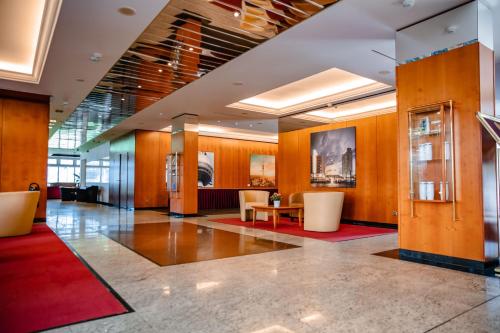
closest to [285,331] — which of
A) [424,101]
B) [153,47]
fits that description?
[424,101]

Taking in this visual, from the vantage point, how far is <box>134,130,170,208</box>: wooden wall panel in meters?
14.7

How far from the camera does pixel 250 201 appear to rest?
1025 centimetres

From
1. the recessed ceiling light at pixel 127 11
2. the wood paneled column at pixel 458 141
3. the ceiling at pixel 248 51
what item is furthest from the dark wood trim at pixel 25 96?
the wood paneled column at pixel 458 141

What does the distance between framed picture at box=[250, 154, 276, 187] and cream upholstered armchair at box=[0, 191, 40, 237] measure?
432 inches

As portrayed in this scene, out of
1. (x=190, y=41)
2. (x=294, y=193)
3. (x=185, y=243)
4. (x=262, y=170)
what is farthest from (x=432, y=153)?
(x=262, y=170)

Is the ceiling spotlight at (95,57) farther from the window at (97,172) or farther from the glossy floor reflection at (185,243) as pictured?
the window at (97,172)

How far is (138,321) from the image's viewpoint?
2.68 metres

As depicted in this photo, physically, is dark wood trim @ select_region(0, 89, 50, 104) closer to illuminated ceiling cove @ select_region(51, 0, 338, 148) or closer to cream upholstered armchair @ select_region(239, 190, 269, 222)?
illuminated ceiling cove @ select_region(51, 0, 338, 148)

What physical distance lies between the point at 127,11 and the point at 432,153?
4.81 m

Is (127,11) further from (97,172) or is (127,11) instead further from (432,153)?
(97,172)

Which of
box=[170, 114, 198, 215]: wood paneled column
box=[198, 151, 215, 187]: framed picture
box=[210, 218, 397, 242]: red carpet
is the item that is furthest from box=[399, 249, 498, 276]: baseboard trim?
box=[198, 151, 215, 187]: framed picture

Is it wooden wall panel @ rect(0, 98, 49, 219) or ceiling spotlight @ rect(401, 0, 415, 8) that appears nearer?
ceiling spotlight @ rect(401, 0, 415, 8)

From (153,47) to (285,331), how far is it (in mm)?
5361

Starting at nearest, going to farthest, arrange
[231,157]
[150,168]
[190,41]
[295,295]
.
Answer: [295,295] < [190,41] < [150,168] < [231,157]
